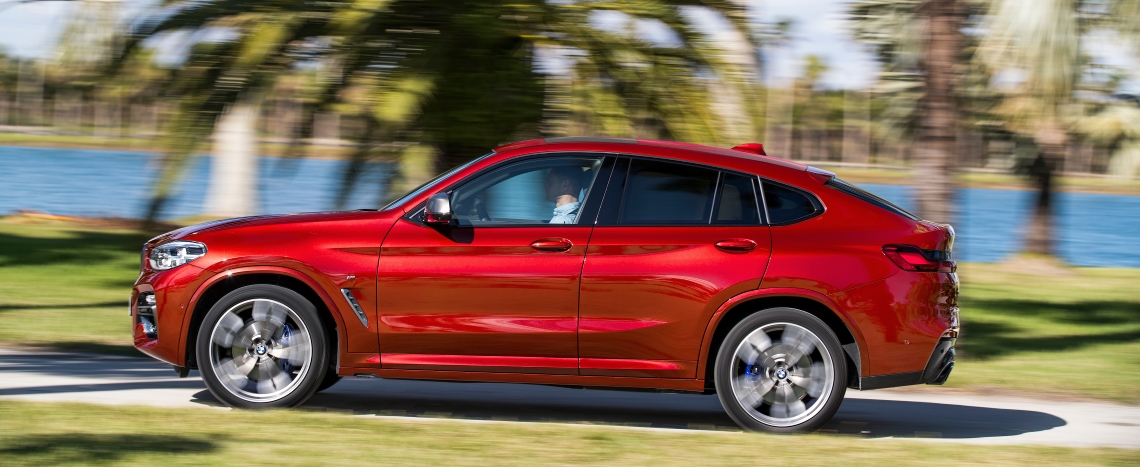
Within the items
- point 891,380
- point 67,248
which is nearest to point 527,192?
point 891,380

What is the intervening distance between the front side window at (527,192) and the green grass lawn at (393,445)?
1.13 meters

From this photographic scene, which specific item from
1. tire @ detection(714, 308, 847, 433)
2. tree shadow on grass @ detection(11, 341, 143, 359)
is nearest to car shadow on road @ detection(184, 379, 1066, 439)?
tire @ detection(714, 308, 847, 433)

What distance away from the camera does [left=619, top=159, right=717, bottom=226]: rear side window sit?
21.3ft

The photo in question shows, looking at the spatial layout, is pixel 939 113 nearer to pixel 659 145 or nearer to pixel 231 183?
pixel 659 145

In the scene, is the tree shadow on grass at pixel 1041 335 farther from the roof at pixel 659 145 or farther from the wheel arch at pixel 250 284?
the wheel arch at pixel 250 284

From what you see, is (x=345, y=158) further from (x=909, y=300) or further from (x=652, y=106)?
(x=909, y=300)

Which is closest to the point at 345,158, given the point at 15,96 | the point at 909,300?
the point at 909,300

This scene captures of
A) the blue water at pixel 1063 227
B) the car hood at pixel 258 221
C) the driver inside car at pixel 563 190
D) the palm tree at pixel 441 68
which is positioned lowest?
the blue water at pixel 1063 227

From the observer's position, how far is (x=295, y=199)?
23.0 meters

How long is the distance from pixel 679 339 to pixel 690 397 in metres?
1.71

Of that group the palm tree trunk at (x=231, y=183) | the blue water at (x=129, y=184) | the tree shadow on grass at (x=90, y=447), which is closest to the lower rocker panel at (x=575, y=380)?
the tree shadow on grass at (x=90, y=447)

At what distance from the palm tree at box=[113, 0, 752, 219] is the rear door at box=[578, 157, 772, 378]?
4252 millimetres

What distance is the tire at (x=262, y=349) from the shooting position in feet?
21.5

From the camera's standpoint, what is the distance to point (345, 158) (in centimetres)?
1123
